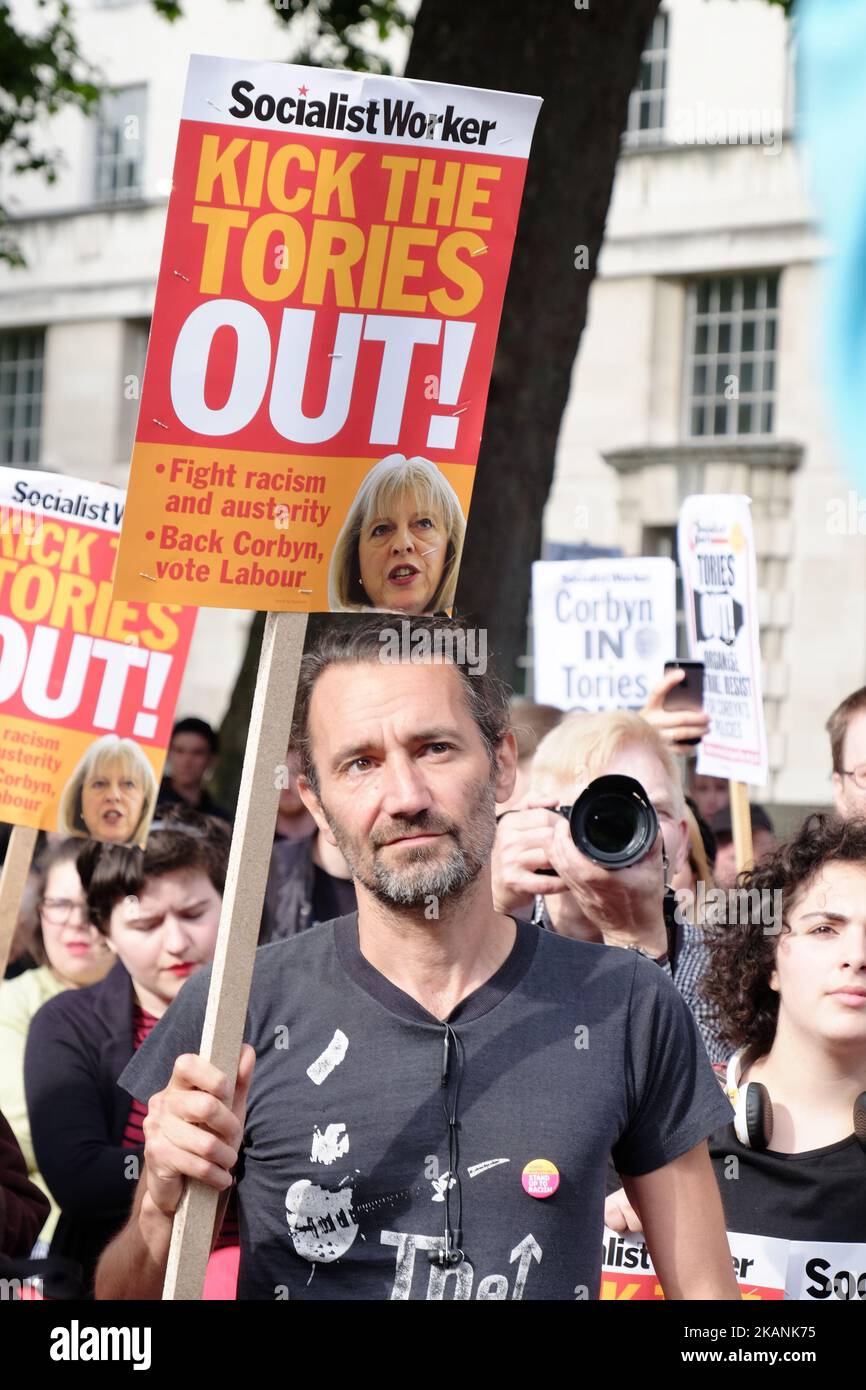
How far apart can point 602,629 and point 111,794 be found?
90.9 inches

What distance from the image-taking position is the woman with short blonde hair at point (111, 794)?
4066 mm

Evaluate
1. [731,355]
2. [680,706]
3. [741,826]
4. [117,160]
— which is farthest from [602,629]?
[117,160]

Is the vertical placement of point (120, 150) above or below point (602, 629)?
above

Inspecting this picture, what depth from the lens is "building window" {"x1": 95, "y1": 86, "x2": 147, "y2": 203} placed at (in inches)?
1011

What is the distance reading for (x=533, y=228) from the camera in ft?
26.7

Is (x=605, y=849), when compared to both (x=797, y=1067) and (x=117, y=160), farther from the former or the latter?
(x=117, y=160)

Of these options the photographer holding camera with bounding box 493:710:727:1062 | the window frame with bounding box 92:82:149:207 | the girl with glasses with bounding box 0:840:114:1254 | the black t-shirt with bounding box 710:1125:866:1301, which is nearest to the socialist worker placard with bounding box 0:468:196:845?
the girl with glasses with bounding box 0:840:114:1254

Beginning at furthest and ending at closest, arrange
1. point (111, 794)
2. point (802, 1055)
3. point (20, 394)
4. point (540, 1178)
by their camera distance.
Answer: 1. point (20, 394)
2. point (111, 794)
3. point (802, 1055)
4. point (540, 1178)

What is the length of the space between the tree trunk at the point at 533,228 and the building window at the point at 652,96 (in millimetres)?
13623

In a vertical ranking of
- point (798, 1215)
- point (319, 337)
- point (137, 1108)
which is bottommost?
point (798, 1215)

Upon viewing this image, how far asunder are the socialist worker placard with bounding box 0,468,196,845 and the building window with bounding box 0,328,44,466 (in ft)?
75.5
